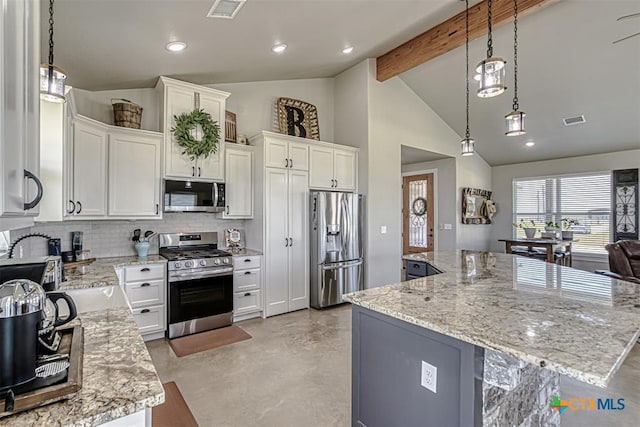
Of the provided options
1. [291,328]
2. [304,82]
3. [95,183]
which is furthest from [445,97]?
[95,183]

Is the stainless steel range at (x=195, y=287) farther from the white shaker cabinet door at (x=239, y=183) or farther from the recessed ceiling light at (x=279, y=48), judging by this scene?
the recessed ceiling light at (x=279, y=48)

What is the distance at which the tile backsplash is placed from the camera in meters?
3.07

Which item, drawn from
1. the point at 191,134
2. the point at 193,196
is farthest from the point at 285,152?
the point at 193,196

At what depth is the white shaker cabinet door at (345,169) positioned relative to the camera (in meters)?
4.88

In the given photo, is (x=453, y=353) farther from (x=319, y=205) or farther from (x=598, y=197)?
(x=598, y=197)

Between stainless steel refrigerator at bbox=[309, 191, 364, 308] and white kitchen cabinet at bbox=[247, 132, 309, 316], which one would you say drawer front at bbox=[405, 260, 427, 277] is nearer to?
stainless steel refrigerator at bbox=[309, 191, 364, 308]

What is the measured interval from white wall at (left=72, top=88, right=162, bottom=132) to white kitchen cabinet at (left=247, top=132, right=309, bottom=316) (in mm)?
1240

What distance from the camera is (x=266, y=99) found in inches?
191

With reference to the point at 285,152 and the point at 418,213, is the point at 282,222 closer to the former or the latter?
the point at 285,152

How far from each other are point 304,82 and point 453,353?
4.80 m

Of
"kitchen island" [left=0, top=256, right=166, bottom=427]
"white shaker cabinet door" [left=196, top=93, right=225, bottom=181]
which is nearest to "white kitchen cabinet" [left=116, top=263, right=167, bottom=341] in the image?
"white shaker cabinet door" [left=196, top=93, right=225, bottom=181]

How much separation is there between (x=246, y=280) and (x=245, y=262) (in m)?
0.23

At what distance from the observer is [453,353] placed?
55.3 inches

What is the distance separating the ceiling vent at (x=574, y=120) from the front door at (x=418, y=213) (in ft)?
8.04
